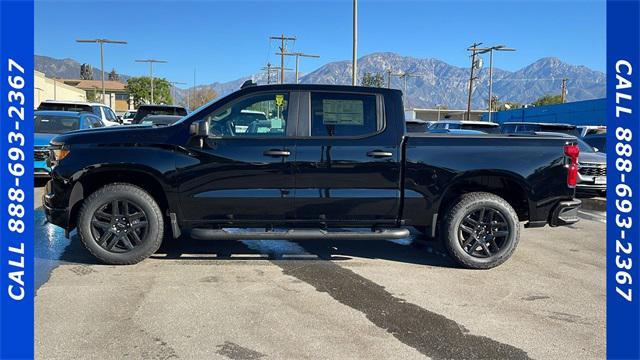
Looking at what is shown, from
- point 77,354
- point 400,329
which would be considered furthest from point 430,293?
point 77,354

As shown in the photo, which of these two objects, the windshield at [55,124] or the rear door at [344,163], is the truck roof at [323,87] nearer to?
the rear door at [344,163]

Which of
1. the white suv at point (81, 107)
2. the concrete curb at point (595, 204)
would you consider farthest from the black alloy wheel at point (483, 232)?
the white suv at point (81, 107)

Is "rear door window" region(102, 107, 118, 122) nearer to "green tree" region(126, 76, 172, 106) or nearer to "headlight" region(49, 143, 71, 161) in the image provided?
"headlight" region(49, 143, 71, 161)

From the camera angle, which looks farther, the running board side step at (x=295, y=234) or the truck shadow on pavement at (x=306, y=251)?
Answer: the truck shadow on pavement at (x=306, y=251)

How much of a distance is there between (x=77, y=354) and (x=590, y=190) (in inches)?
409

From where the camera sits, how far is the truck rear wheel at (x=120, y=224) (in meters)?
5.18

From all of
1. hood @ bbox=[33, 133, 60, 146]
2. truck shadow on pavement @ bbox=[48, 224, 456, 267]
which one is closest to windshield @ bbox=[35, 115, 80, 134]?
hood @ bbox=[33, 133, 60, 146]

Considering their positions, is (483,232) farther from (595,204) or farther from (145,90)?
(145,90)

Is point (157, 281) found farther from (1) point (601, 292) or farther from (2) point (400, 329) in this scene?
(1) point (601, 292)

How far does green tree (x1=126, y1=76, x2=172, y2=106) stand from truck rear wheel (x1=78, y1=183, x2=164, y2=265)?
317 feet

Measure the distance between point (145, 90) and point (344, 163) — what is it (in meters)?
100

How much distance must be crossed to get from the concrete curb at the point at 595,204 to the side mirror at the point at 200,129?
27.7 feet

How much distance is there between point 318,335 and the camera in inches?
148

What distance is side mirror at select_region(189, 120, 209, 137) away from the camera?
5055 mm
